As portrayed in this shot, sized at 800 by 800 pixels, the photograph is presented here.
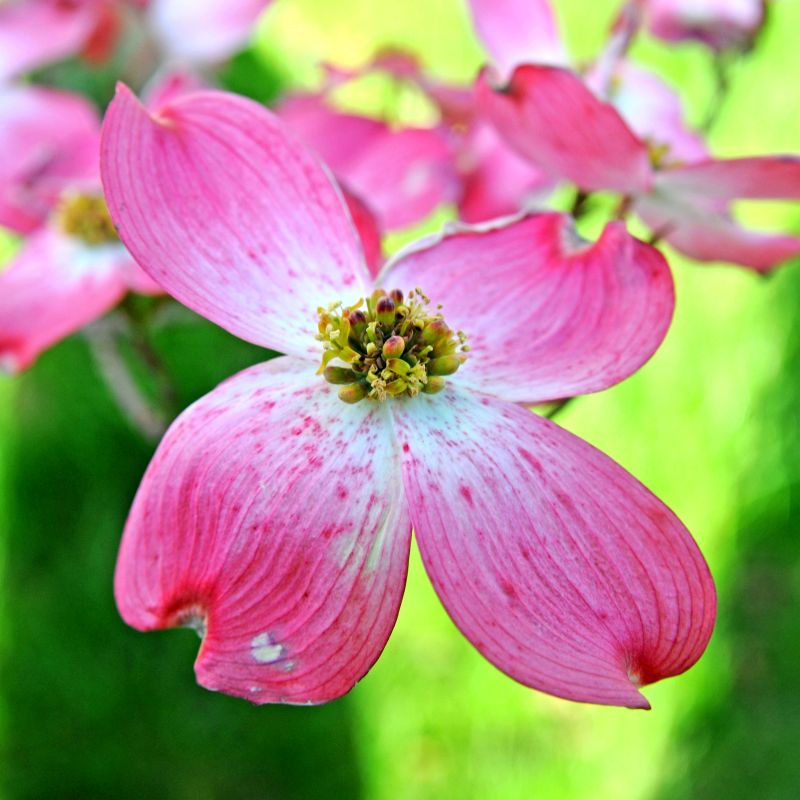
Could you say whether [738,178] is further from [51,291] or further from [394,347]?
[51,291]

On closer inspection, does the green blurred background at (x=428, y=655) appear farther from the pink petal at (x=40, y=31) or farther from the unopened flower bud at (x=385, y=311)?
the unopened flower bud at (x=385, y=311)

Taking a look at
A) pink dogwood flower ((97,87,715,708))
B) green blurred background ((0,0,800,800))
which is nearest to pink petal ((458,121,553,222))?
pink dogwood flower ((97,87,715,708))

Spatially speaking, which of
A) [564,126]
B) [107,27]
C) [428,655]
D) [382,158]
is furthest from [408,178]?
[428,655]

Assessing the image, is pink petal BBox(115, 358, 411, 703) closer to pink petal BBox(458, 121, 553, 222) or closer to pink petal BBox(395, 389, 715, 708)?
pink petal BBox(395, 389, 715, 708)

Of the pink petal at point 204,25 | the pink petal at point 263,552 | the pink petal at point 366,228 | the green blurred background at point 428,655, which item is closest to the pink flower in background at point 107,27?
the pink petal at point 204,25

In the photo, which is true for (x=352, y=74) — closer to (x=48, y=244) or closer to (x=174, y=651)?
(x=48, y=244)
